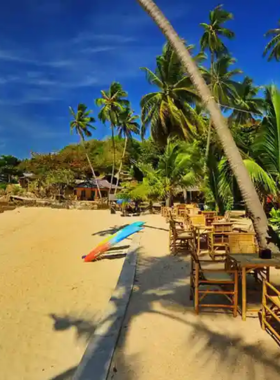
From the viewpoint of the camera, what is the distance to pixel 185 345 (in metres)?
3.51

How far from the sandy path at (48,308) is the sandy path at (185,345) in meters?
0.72

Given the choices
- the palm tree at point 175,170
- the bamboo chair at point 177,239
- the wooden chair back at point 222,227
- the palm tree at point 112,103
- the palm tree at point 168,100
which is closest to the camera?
the wooden chair back at point 222,227

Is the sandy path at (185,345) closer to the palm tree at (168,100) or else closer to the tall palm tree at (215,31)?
the palm tree at (168,100)

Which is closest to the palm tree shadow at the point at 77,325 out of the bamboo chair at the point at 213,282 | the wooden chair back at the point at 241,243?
the bamboo chair at the point at 213,282

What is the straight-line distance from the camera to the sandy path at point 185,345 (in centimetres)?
299

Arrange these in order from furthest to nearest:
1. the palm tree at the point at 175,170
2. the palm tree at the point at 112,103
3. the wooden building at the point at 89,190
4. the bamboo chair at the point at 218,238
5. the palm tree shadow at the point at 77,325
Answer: the wooden building at the point at 89,190
the palm tree at the point at 112,103
the palm tree at the point at 175,170
the bamboo chair at the point at 218,238
the palm tree shadow at the point at 77,325

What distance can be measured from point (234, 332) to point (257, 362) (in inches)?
25.1

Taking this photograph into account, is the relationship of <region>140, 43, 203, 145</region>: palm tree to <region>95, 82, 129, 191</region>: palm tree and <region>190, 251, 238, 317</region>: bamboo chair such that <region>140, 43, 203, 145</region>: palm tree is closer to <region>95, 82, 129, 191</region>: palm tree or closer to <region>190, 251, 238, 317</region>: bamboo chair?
<region>95, 82, 129, 191</region>: palm tree

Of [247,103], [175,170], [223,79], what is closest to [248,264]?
[175,170]

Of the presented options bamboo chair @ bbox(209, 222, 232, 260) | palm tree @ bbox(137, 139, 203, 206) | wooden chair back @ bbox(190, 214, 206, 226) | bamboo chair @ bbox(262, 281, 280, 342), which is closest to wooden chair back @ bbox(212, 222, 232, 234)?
bamboo chair @ bbox(209, 222, 232, 260)

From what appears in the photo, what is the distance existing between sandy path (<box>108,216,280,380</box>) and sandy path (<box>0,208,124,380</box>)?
0.72 metres

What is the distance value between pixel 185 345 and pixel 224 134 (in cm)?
289

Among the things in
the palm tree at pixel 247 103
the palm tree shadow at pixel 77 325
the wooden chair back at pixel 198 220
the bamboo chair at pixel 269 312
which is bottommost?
the palm tree shadow at pixel 77 325

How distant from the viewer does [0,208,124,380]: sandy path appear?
3805 mm
